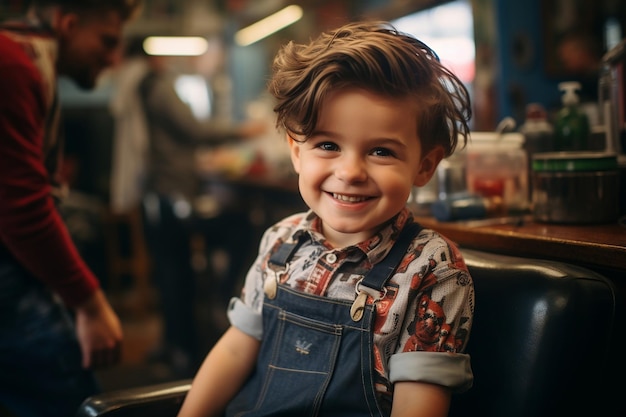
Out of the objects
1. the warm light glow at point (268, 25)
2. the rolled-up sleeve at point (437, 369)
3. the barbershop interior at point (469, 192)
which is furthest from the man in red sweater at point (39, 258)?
the warm light glow at point (268, 25)

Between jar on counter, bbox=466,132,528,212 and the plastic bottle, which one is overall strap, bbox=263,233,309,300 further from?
the plastic bottle

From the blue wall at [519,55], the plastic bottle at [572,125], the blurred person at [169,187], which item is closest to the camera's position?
the plastic bottle at [572,125]

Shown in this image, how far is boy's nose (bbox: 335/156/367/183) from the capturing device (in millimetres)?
969

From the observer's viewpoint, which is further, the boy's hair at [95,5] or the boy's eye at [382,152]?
the boy's hair at [95,5]

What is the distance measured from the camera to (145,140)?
3.93 m

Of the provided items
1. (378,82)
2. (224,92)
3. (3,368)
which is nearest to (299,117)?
(378,82)

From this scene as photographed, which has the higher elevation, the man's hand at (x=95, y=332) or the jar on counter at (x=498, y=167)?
the jar on counter at (x=498, y=167)

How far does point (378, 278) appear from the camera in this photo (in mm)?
1010

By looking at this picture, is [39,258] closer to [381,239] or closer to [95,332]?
[95,332]

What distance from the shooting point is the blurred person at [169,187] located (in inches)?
142

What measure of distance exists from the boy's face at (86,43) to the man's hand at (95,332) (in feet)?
2.00

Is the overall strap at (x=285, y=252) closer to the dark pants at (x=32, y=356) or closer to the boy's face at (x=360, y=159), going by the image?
the boy's face at (x=360, y=159)

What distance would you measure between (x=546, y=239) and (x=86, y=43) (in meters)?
1.26

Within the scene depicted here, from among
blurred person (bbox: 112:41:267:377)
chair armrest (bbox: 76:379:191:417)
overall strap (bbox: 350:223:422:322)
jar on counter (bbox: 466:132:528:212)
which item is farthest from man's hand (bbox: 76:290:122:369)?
blurred person (bbox: 112:41:267:377)
